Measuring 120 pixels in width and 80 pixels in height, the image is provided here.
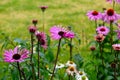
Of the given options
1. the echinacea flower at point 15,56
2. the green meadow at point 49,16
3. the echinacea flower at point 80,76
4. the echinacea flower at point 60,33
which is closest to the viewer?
the echinacea flower at point 15,56

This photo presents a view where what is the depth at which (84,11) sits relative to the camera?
328 inches

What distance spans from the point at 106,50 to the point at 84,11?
3.95m

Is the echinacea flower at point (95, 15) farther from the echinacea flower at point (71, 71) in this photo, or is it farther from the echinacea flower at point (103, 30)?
the echinacea flower at point (71, 71)

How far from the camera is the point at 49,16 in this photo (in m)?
8.10

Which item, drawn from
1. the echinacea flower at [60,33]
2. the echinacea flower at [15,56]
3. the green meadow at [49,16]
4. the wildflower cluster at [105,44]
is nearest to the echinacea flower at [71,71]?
the echinacea flower at [60,33]

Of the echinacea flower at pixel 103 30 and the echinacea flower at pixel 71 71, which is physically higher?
the echinacea flower at pixel 103 30

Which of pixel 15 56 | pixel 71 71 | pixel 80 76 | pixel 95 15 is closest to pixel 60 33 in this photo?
pixel 15 56

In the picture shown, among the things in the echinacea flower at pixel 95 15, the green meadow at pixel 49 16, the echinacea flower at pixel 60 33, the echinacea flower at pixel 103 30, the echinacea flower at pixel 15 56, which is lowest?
the green meadow at pixel 49 16

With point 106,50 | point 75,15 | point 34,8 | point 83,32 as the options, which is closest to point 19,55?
point 106,50

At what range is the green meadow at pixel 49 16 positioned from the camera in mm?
7039

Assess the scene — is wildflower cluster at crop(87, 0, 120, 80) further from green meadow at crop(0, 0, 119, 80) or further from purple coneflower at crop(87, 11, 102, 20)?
green meadow at crop(0, 0, 119, 80)

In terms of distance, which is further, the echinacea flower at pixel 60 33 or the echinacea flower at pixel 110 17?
the echinacea flower at pixel 110 17

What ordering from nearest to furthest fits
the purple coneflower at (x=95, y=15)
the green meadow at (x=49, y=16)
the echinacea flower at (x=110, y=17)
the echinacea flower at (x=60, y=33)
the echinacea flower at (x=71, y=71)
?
the echinacea flower at (x=60, y=33) < the echinacea flower at (x=71, y=71) < the echinacea flower at (x=110, y=17) < the purple coneflower at (x=95, y=15) < the green meadow at (x=49, y=16)

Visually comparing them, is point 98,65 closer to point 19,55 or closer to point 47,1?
point 19,55
